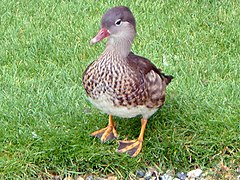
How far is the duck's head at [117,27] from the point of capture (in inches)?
144

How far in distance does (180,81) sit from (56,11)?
6.26ft

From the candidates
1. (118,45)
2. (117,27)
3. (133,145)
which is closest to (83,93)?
(133,145)

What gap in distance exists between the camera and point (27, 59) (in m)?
5.26

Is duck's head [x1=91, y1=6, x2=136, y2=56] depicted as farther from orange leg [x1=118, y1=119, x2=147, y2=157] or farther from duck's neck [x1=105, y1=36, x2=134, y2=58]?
orange leg [x1=118, y1=119, x2=147, y2=157]

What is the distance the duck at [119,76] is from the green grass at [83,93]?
404 mm

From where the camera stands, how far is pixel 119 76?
12.3ft

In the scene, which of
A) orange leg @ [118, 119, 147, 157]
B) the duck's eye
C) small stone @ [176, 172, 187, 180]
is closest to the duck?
the duck's eye

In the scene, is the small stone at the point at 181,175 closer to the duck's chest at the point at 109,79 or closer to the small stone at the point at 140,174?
the small stone at the point at 140,174

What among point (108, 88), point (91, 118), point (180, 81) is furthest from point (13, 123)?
point (180, 81)

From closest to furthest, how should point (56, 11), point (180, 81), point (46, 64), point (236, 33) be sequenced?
point (180, 81) < point (46, 64) < point (236, 33) < point (56, 11)

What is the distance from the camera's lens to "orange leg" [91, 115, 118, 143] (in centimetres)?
413

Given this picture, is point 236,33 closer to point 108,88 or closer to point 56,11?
point 56,11

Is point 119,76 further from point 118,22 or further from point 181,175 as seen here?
point 181,175

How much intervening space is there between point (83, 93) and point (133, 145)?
2.58 ft
